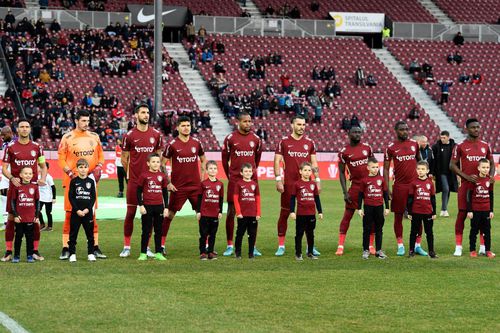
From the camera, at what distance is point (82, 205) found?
1414 cm

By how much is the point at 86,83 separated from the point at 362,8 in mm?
20443

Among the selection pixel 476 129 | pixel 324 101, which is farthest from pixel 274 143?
pixel 476 129

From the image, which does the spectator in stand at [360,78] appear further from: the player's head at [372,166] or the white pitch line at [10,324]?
the white pitch line at [10,324]

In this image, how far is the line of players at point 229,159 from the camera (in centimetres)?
1468

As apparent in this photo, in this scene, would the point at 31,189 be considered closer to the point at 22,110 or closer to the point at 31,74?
the point at 22,110

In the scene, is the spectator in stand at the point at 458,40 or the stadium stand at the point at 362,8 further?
the spectator in stand at the point at 458,40

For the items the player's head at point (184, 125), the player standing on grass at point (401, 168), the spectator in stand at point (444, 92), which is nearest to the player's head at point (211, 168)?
the player's head at point (184, 125)

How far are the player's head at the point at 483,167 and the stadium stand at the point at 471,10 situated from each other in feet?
151

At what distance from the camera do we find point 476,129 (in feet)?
50.0

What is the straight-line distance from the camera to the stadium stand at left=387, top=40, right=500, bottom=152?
166 ft

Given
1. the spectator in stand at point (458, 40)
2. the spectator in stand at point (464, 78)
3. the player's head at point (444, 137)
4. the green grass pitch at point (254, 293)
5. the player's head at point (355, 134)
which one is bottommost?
the green grass pitch at point (254, 293)

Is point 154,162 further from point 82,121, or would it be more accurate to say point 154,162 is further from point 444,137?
point 444,137

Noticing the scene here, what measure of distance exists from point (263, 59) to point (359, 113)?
5.80 metres

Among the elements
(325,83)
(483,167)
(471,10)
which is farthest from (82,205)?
(471,10)
